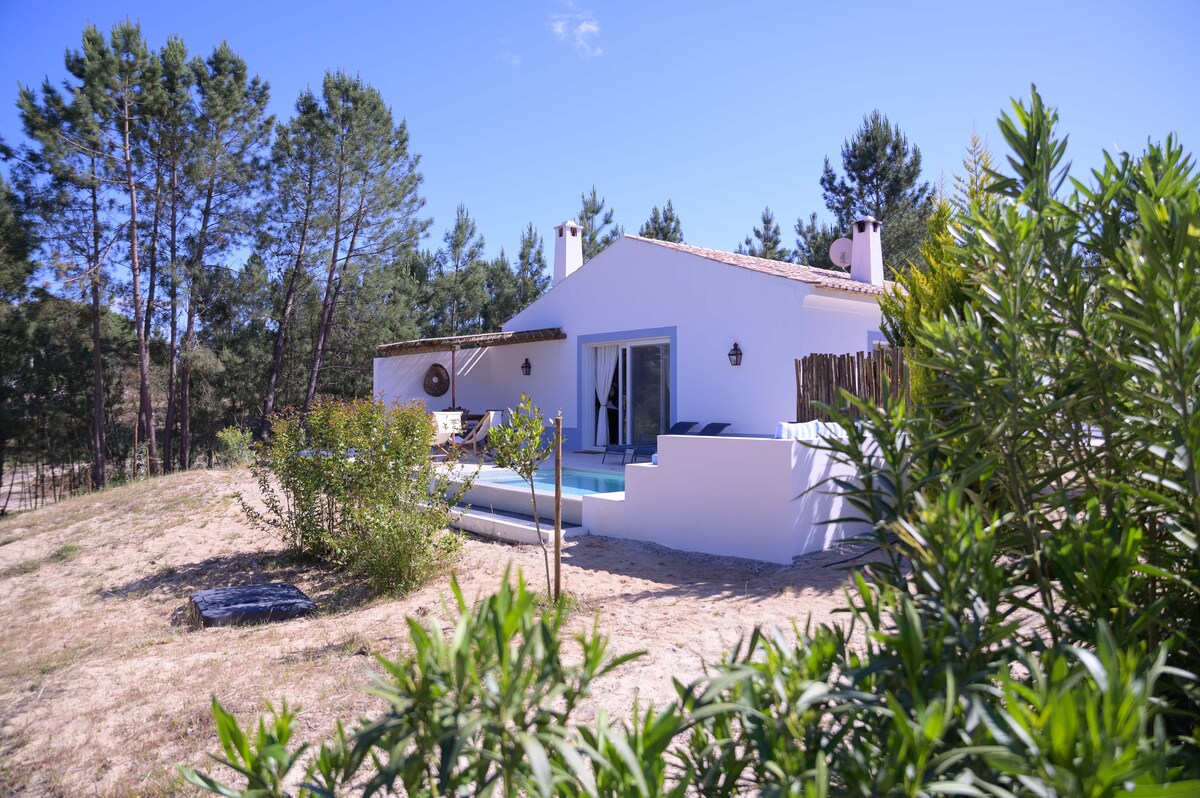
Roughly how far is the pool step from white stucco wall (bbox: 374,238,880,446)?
173 inches

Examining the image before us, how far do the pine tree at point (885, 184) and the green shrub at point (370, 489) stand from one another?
828 inches

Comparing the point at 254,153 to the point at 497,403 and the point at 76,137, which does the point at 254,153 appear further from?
the point at 497,403

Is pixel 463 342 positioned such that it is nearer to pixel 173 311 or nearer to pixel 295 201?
pixel 295 201

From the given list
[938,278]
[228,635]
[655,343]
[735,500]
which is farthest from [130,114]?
[938,278]

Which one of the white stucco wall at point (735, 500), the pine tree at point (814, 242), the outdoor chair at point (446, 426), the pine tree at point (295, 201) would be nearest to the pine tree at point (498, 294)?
the pine tree at point (295, 201)

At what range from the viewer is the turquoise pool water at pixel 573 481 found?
10.3 m

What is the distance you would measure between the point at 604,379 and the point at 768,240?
18604 millimetres

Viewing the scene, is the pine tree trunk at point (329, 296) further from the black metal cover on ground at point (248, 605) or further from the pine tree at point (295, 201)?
the black metal cover on ground at point (248, 605)

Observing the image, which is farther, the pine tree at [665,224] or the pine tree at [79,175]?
the pine tree at [665,224]

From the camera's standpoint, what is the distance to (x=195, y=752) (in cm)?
383

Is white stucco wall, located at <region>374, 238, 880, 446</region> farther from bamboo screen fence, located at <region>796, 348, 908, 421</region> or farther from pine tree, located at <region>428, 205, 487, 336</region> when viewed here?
pine tree, located at <region>428, 205, 487, 336</region>

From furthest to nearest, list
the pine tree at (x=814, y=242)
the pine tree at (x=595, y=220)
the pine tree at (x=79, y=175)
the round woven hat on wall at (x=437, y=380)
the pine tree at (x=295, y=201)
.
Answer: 1. the pine tree at (x=595, y=220)
2. the pine tree at (x=814, y=242)
3. the pine tree at (x=295, y=201)
4. the pine tree at (x=79, y=175)
5. the round woven hat on wall at (x=437, y=380)

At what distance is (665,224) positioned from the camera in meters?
30.4

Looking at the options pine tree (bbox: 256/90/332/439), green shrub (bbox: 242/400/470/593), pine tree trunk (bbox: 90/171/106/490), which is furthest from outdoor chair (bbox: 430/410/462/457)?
pine tree trunk (bbox: 90/171/106/490)
